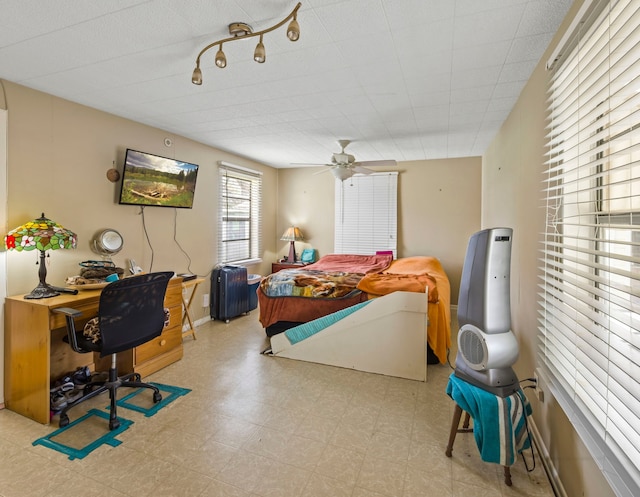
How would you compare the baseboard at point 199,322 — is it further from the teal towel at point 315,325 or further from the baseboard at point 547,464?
the baseboard at point 547,464

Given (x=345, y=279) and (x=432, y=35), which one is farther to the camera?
(x=345, y=279)

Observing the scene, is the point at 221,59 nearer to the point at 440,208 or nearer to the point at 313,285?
the point at 313,285

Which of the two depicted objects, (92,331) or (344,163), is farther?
(344,163)

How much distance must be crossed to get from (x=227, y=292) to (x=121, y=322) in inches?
85.4

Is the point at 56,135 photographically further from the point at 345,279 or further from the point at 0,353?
the point at 345,279

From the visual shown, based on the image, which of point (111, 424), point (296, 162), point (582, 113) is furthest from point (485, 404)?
point (296, 162)

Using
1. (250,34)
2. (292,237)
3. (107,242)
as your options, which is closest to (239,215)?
(292,237)

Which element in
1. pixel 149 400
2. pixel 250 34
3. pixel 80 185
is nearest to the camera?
pixel 250 34

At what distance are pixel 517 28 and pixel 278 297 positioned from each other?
9.71 ft

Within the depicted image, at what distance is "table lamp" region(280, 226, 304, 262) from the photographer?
5.96m

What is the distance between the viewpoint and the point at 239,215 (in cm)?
527

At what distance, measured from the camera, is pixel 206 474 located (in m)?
1.82

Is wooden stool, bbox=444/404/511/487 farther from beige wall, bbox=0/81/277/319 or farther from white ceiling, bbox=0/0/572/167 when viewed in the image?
beige wall, bbox=0/81/277/319

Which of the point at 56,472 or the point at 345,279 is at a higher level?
the point at 345,279
